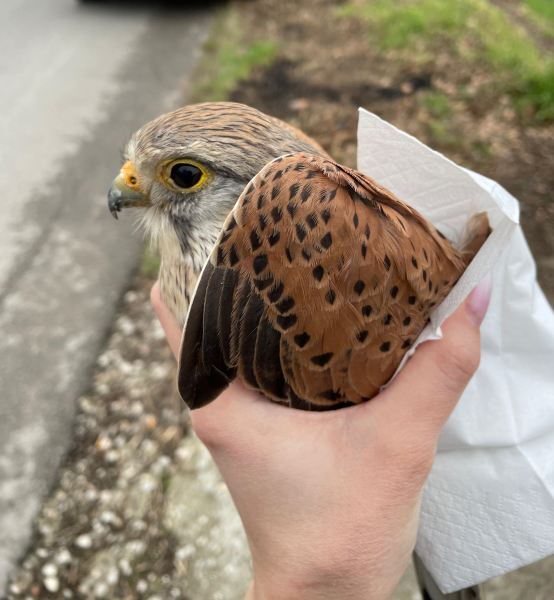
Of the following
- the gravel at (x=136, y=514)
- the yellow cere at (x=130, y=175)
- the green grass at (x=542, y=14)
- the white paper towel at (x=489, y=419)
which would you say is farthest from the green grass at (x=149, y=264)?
the green grass at (x=542, y=14)

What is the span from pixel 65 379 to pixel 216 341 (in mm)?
2890

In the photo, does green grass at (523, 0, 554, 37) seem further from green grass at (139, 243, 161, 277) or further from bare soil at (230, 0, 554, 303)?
green grass at (139, 243, 161, 277)

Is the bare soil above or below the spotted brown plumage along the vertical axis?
below

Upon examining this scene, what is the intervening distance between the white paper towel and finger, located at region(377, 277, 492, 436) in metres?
0.41

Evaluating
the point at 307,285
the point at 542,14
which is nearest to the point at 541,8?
the point at 542,14

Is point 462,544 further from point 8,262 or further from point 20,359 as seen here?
point 8,262

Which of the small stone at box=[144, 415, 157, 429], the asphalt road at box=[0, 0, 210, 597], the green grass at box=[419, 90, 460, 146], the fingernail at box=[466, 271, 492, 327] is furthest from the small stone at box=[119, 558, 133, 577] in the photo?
the green grass at box=[419, 90, 460, 146]

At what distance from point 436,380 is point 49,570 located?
9.11 feet

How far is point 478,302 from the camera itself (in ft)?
5.94

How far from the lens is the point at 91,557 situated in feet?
10.5

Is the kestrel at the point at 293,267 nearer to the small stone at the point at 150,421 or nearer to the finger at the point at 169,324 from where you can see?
the finger at the point at 169,324

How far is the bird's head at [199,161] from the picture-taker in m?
1.83

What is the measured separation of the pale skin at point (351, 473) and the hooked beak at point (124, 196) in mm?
970

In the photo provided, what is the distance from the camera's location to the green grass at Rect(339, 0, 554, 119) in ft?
19.0
